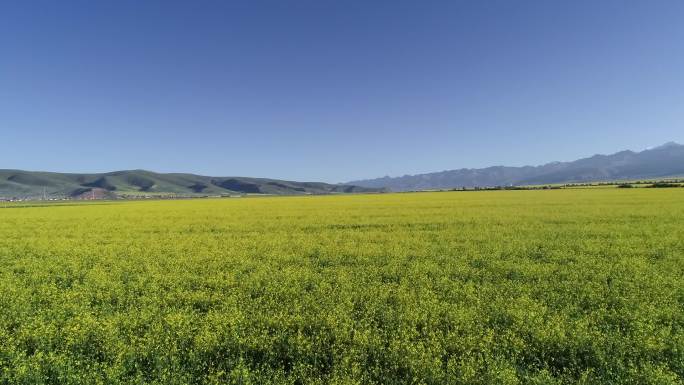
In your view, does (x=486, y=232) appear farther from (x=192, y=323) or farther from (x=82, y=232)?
(x=82, y=232)

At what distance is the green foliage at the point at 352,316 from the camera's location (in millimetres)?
6785

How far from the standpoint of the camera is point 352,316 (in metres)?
9.11

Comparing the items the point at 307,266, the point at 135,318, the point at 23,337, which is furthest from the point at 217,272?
the point at 23,337

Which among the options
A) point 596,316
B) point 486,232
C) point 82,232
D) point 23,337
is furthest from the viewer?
point 82,232

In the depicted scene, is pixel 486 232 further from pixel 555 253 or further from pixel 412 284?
pixel 412 284

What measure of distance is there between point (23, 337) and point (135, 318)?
2.33 meters

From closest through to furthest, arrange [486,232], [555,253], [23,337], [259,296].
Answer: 1. [23,337]
2. [259,296]
3. [555,253]
4. [486,232]

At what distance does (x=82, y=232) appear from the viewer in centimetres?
2828

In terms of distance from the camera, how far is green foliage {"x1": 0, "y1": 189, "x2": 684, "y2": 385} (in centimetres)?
679

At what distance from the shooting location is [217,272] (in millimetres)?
14250

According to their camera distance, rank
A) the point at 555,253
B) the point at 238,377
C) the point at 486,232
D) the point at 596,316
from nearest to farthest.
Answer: the point at 238,377 < the point at 596,316 < the point at 555,253 < the point at 486,232

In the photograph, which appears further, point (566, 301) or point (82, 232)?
point (82, 232)

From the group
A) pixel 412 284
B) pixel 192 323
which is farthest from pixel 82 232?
pixel 412 284

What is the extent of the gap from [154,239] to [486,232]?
22.6 metres
